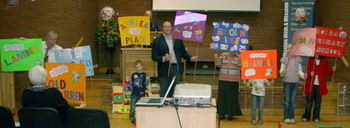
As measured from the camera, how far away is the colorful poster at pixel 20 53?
15.0 feet

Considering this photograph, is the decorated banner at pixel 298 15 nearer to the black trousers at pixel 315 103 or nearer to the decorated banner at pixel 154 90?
the black trousers at pixel 315 103

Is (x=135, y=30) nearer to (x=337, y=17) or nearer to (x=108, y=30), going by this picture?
(x=108, y=30)

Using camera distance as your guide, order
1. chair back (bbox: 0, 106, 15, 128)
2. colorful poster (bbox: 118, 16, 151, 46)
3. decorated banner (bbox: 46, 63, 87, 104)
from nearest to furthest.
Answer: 1. chair back (bbox: 0, 106, 15, 128)
2. decorated banner (bbox: 46, 63, 87, 104)
3. colorful poster (bbox: 118, 16, 151, 46)

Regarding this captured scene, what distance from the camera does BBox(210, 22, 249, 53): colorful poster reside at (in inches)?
200

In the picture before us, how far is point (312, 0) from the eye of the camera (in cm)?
827

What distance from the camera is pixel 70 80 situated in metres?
3.83

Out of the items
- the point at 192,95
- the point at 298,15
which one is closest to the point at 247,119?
the point at 192,95

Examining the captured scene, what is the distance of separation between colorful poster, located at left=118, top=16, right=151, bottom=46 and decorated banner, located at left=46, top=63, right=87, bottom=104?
187cm

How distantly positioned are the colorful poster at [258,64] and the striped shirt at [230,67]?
452 millimetres

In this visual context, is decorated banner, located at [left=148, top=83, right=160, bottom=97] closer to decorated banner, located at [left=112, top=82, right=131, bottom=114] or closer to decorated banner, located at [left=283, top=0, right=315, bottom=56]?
decorated banner, located at [left=112, top=82, right=131, bottom=114]

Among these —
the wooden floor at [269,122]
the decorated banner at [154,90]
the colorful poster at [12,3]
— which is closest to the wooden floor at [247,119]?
the wooden floor at [269,122]

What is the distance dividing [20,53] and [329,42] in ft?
15.3

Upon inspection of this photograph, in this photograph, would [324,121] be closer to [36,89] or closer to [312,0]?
[312,0]

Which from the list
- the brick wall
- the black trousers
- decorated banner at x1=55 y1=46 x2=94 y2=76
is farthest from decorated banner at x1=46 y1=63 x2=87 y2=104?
the brick wall
